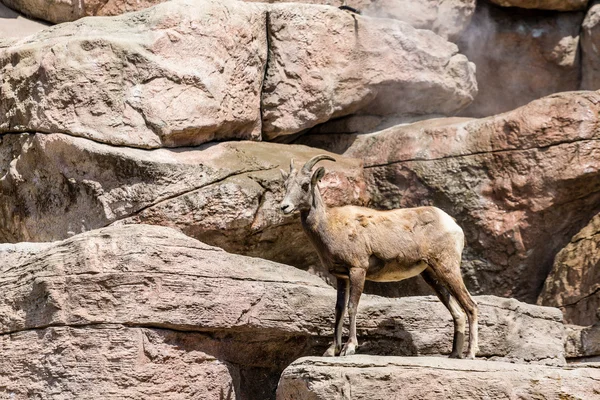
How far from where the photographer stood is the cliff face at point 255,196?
8398mm

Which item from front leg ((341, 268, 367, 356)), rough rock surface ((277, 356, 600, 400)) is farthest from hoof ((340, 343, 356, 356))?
rough rock surface ((277, 356, 600, 400))

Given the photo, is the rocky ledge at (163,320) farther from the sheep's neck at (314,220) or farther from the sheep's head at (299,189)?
the sheep's head at (299,189)

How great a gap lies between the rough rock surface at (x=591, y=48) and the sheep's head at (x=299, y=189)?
6.68 m

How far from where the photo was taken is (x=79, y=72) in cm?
1050

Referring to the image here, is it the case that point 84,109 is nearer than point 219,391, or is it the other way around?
point 219,391

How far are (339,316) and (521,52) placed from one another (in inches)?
277

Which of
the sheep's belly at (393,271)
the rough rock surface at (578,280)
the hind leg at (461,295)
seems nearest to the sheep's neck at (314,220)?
the sheep's belly at (393,271)

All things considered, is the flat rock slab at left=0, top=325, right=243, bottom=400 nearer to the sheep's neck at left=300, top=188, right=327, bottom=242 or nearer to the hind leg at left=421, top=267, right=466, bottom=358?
the sheep's neck at left=300, top=188, right=327, bottom=242

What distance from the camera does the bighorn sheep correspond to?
28.6 feet

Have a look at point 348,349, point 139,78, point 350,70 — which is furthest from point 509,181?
point 139,78

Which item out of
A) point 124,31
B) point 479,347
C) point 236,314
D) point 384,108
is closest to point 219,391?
point 236,314

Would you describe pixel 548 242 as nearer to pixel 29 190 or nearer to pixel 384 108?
pixel 384 108

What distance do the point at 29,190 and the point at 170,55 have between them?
201cm

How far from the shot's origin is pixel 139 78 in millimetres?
10641
